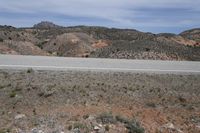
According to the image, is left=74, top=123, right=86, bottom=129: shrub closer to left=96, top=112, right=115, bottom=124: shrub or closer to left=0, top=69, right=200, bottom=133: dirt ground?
left=0, top=69, right=200, bottom=133: dirt ground

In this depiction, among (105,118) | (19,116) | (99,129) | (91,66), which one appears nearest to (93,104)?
(105,118)

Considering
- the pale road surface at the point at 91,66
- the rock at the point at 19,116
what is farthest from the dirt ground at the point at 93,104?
the pale road surface at the point at 91,66

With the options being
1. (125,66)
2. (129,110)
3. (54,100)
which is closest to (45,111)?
(54,100)

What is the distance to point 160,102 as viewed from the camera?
648 inches

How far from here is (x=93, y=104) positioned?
15.4m

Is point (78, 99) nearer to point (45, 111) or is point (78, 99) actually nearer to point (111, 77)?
point (45, 111)

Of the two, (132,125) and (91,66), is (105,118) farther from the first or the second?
(91,66)

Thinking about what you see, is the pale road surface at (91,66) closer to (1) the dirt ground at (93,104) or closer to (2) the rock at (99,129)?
(1) the dirt ground at (93,104)

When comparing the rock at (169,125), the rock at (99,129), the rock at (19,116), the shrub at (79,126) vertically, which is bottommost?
the rock at (169,125)

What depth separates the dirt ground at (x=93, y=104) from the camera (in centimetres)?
1370

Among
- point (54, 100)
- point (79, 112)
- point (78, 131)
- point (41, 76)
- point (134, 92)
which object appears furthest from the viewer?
point (41, 76)

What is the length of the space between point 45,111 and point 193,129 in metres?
4.95

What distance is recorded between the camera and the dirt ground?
13.7 meters

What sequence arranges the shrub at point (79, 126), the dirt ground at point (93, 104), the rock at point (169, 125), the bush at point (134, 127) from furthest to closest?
the rock at point (169, 125), the dirt ground at point (93, 104), the bush at point (134, 127), the shrub at point (79, 126)
